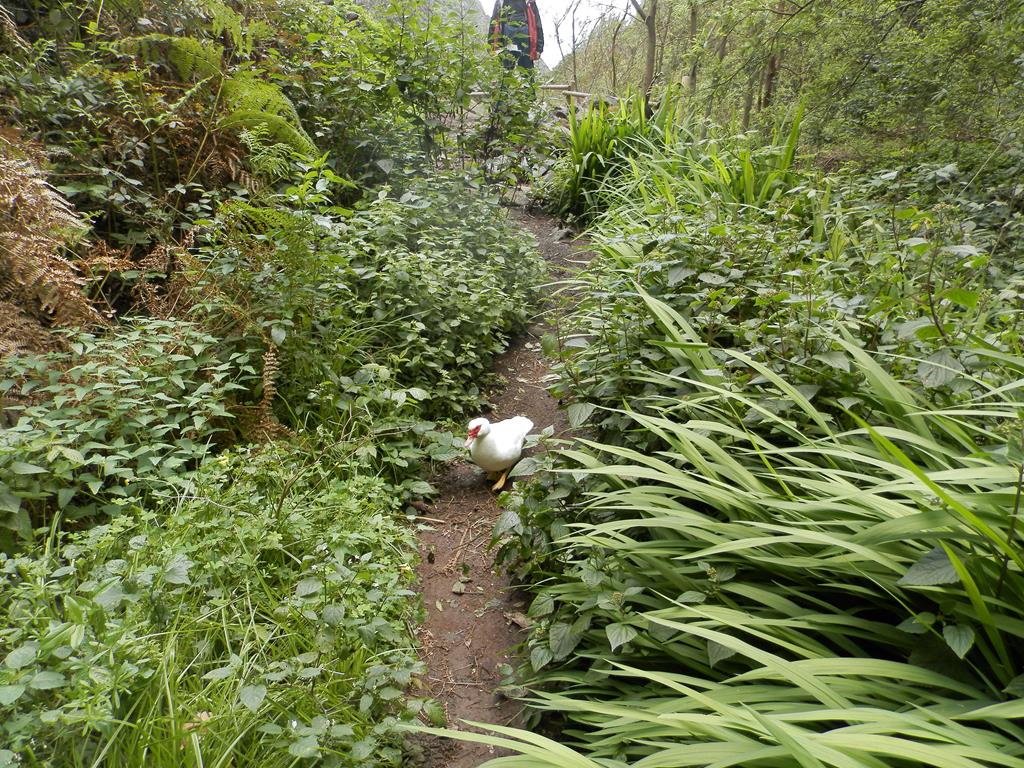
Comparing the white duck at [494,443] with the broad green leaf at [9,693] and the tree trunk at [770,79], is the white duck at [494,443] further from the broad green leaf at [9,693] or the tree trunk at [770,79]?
the tree trunk at [770,79]

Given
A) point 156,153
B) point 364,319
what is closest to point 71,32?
point 156,153

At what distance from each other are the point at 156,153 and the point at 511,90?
295cm

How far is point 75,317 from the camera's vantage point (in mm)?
2439

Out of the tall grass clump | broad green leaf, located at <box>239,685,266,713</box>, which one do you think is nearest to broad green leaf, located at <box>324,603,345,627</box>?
broad green leaf, located at <box>239,685,266,713</box>

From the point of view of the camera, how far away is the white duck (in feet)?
8.75

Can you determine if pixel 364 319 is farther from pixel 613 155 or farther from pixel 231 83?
pixel 613 155

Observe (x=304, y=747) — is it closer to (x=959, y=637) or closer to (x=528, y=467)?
(x=528, y=467)

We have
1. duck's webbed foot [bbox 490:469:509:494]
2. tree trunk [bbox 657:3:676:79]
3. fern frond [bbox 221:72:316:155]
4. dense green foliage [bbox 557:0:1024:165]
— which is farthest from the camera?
tree trunk [bbox 657:3:676:79]

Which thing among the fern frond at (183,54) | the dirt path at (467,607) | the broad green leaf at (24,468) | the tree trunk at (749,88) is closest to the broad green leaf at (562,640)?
the dirt path at (467,607)

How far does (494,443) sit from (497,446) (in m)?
0.02

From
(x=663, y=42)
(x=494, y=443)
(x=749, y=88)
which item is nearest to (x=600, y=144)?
(x=749, y=88)

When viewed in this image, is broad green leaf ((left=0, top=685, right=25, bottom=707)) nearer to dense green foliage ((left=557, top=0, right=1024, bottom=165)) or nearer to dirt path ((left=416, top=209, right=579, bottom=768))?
dirt path ((left=416, top=209, right=579, bottom=768))

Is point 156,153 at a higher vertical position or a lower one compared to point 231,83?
lower

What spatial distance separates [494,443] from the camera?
2.66 metres
